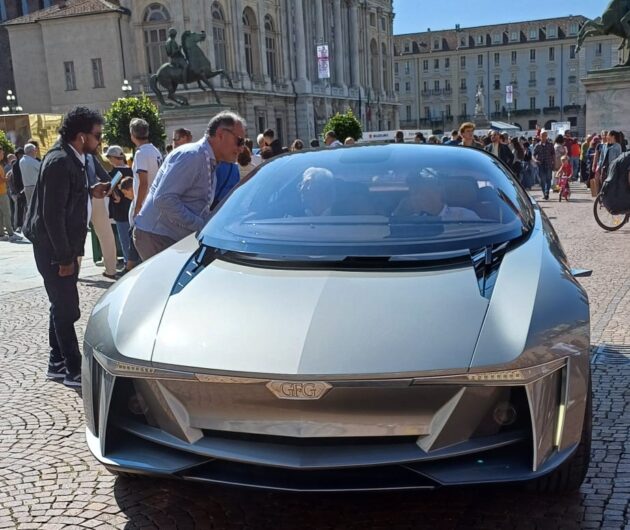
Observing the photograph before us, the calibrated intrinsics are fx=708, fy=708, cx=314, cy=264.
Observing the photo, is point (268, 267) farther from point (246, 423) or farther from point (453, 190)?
point (453, 190)

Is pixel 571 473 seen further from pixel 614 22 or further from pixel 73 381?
pixel 614 22

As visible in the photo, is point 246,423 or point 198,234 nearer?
point 246,423

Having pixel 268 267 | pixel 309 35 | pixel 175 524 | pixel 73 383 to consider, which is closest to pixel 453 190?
pixel 268 267

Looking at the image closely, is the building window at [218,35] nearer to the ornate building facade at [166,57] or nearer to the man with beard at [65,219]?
the ornate building facade at [166,57]

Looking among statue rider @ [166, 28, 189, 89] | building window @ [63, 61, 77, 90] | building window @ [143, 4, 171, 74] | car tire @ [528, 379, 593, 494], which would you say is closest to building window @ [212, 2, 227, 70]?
building window @ [143, 4, 171, 74]

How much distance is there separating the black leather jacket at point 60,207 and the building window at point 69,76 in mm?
53450

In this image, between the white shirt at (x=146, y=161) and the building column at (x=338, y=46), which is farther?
the building column at (x=338, y=46)

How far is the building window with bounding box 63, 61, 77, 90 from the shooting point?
5397cm

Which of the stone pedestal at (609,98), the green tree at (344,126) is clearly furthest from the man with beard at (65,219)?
the green tree at (344,126)

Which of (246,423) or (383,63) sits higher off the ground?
(383,63)

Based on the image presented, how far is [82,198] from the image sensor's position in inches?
192

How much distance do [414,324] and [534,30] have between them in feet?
380

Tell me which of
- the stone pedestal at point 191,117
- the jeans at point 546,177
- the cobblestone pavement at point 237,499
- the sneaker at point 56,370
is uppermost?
the stone pedestal at point 191,117

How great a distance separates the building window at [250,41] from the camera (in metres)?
58.1
